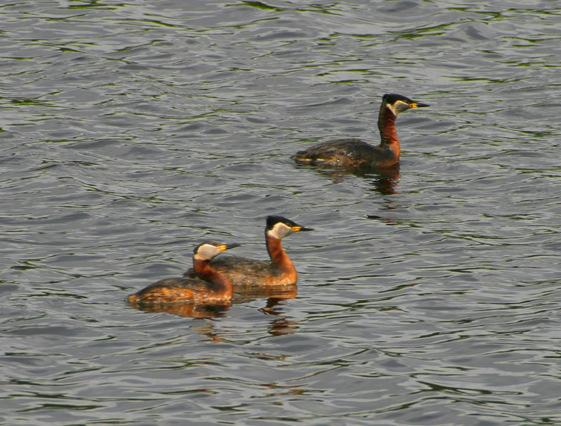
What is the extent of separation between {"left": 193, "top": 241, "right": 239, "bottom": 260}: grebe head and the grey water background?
2.56 ft

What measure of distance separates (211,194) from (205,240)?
8.73 feet

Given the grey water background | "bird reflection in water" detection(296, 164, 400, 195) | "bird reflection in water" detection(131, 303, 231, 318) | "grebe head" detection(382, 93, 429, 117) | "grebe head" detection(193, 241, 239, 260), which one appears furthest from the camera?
"grebe head" detection(382, 93, 429, 117)

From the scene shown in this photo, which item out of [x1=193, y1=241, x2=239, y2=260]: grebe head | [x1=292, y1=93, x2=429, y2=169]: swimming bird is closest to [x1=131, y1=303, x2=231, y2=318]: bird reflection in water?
[x1=193, y1=241, x2=239, y2=260]: grebe head

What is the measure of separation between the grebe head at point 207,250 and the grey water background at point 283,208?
0.78 meters

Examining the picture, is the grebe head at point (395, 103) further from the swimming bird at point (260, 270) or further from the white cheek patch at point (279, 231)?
the swimming bird at point (260, 270)

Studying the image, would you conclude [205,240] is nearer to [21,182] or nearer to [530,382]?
[21,182]

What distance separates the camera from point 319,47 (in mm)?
34312

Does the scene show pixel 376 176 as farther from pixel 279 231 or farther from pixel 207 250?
pixel 207 250

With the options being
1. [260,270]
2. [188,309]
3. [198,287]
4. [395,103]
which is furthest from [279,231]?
[395,103]

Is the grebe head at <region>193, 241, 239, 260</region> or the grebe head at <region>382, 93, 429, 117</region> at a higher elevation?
the grebe head at <region>382, 93, 429, 117</region>

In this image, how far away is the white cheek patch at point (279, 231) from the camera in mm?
21906

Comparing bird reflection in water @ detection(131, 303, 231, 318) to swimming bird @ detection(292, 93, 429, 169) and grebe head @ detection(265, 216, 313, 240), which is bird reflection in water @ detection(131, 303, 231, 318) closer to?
grebe head @ detection(265, 216, 313, 240)

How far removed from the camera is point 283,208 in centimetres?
2506

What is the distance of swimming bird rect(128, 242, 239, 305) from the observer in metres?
20.1
